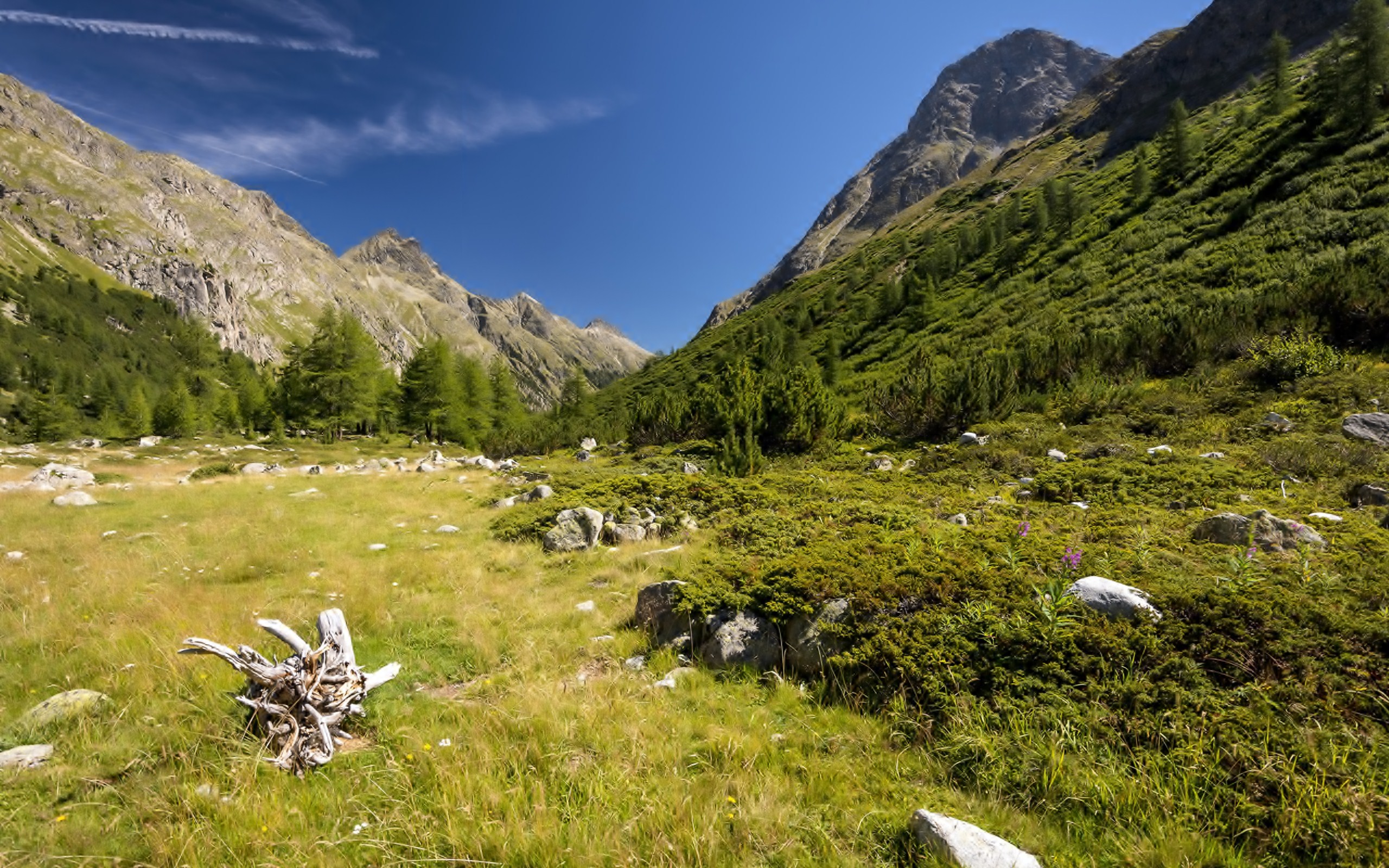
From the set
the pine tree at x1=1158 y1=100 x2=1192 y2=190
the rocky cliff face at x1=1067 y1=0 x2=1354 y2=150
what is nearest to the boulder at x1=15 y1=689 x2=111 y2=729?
the pine tree at x1=1158 y1=100 x2=1192 y2=190

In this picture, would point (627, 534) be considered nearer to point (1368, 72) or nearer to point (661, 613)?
point (661, 613)

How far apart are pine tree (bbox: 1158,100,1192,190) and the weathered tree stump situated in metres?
64.7

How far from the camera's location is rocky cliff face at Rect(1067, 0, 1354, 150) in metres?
83.6

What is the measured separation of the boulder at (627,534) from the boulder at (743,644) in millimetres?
4591

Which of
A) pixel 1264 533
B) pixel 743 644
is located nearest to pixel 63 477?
pixel 743 644

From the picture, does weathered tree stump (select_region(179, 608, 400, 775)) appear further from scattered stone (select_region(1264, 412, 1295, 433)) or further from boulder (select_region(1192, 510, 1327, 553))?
scattered stone (select_region(1264, 412, 1295, 433))

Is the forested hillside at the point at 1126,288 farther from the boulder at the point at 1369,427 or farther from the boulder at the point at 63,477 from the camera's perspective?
the boulder at the point at 63,477

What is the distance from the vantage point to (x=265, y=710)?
3760mm

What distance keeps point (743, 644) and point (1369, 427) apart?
1380cm

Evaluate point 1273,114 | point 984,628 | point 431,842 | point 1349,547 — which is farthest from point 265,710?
point 1273,114

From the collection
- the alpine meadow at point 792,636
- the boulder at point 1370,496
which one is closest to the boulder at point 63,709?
the alpine meadow at point 792,636

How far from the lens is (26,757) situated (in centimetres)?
351

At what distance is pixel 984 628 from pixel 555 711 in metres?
3.51

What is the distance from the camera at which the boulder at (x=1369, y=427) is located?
32.1 ft
